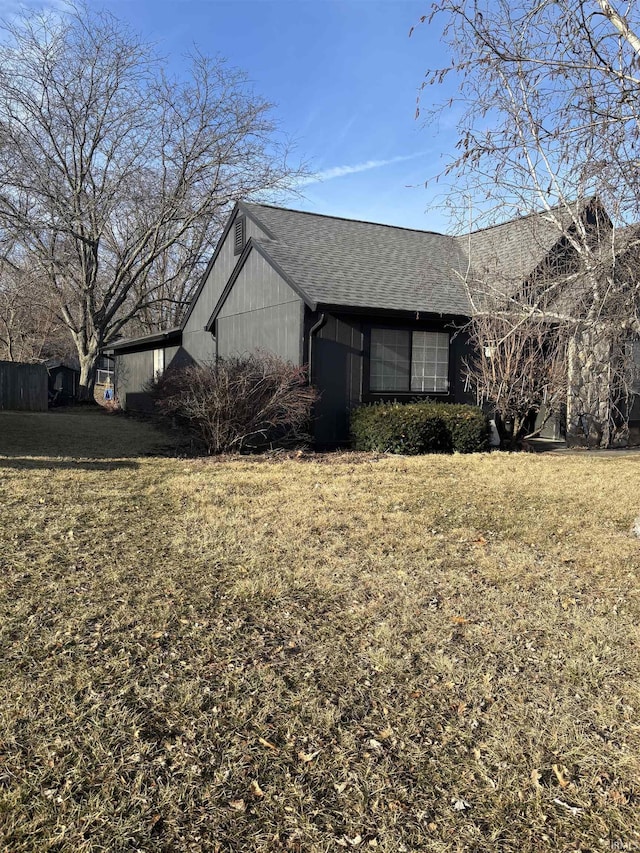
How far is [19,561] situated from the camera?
4.58 metres

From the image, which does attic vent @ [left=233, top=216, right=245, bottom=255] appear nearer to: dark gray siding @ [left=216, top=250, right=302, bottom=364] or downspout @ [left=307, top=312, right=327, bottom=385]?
dark gray siding @ [left=216, top=250, right=302, bottom=364]

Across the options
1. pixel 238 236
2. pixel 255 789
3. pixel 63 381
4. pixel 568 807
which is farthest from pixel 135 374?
pixel 568 807

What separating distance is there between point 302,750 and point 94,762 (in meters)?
0.87

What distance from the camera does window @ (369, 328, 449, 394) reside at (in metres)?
12.1

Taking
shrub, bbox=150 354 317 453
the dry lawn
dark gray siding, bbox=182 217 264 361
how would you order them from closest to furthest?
the dry lawn → shrub, bbox=150 354 317 453 → dark gray siding, bbox=182 217 264 361

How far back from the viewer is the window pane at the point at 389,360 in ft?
39.7

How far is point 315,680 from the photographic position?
3104mm

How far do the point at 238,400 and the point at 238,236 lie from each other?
23.1 ft

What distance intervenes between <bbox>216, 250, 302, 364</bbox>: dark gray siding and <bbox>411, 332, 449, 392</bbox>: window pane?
2.62m

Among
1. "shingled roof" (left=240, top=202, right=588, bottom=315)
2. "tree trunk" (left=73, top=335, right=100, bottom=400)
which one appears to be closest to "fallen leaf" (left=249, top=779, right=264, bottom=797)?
"shingled roof" (left=240, top=202, right=588, bottom=315)

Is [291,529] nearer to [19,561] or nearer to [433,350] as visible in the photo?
[19,561]

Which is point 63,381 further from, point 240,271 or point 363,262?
point 363,262

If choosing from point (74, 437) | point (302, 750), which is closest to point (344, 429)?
point (74, 437)

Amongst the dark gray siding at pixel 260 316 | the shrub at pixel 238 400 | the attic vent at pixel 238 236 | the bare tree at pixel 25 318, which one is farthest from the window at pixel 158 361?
the shrub at pixel 238 400
